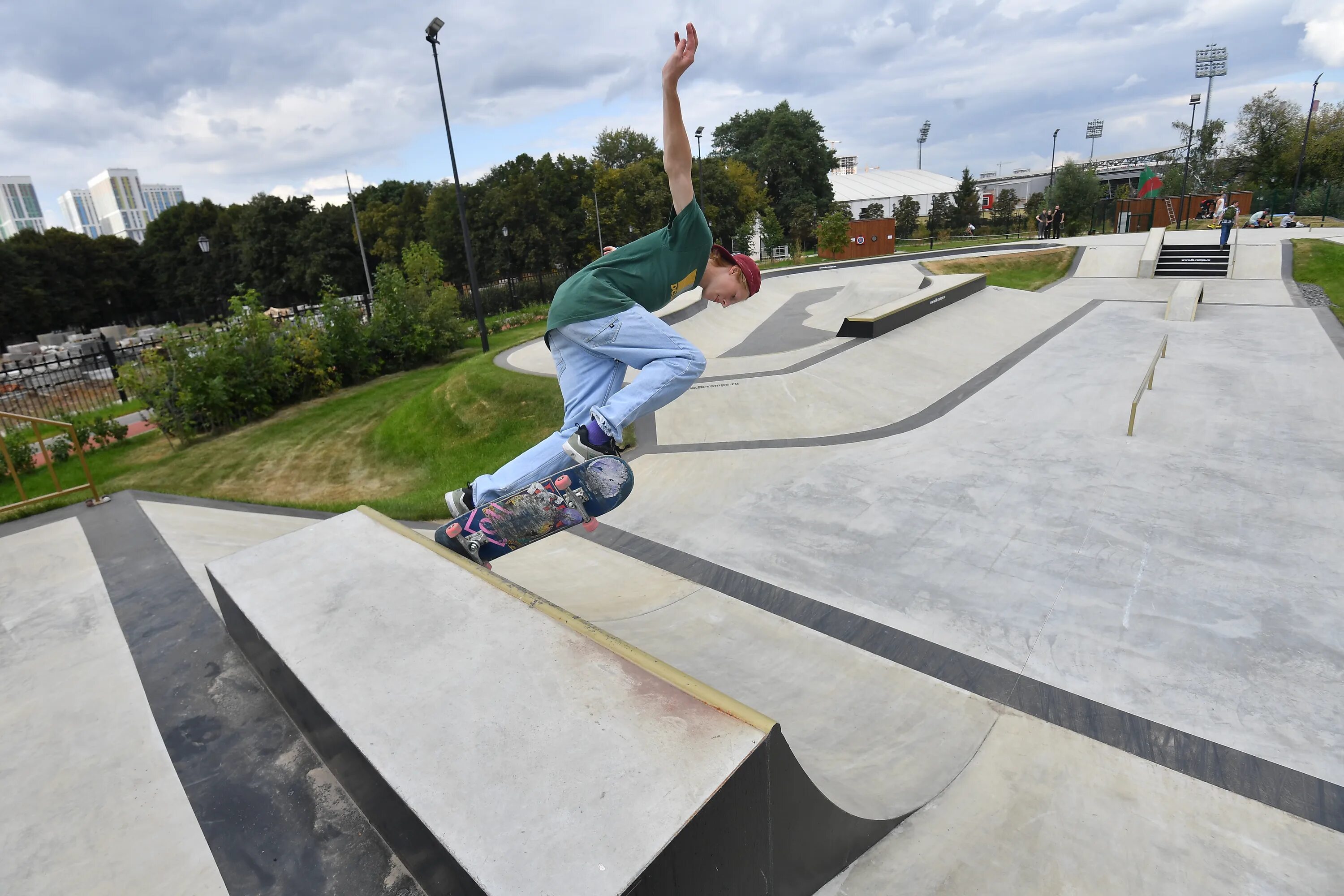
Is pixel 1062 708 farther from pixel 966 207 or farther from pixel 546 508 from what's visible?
pixel 966 207

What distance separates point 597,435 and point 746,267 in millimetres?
1292

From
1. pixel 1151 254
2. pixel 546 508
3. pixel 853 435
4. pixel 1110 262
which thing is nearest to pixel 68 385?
pixel 853 435

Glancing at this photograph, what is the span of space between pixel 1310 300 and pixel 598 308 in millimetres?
19359

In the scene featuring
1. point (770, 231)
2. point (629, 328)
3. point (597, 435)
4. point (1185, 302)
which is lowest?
point (1185, 302)

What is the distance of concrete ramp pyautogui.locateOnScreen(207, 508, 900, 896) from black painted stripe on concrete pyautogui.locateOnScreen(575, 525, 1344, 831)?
1403mm

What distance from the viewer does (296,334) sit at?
14.6 metres

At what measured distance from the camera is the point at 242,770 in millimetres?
2373

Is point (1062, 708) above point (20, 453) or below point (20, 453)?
below

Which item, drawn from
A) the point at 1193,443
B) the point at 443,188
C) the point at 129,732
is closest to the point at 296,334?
the point at 129,732

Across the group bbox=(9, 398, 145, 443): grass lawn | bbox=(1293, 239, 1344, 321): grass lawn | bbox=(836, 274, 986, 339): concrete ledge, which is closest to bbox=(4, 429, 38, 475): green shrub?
bbox=(9, 398, 145, 443): grass lawn

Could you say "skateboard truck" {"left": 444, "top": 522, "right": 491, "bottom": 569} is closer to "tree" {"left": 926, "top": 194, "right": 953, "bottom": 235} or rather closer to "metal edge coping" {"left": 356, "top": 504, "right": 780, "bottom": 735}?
"metal edge coping" {"left": 356, "top": 504, "right": 780, "bottom": 735}

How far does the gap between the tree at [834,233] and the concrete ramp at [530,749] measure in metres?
30.5

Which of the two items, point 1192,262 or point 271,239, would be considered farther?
point 271,239

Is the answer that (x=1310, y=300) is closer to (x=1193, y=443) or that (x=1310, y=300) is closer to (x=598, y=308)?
(x=1193, y=443)
